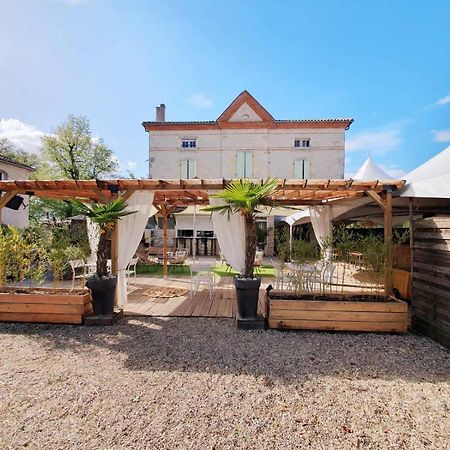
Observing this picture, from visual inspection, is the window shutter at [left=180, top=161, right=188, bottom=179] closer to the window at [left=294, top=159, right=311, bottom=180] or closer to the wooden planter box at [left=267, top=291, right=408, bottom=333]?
the window at [left=294, top=159, right=311, bottom=180]

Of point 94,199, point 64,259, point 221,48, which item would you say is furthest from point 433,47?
point 64,259

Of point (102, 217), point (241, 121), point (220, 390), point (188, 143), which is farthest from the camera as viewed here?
point (188, 143)

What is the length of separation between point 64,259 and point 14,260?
0.89 meters

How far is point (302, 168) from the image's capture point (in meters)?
19.5

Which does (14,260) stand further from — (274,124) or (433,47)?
(274,124)

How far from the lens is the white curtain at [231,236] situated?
509cm

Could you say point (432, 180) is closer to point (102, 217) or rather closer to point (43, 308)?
point (102, 217)

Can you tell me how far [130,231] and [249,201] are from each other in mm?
2679

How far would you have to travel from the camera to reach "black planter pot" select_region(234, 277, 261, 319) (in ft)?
14.6

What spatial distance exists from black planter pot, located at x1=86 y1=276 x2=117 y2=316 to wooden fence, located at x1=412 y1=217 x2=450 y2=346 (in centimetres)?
546

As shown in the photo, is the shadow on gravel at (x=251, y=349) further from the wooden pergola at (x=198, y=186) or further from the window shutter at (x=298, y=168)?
the window shutter at (x=298, y=168)

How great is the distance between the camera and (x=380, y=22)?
288 inches

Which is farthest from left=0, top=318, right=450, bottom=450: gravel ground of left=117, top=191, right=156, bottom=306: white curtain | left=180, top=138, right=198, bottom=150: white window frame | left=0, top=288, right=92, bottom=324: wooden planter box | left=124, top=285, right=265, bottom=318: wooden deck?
left=180, top=138, right=198, bottom=150: white window frame

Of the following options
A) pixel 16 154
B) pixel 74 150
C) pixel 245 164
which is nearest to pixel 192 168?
pixel 245 164
